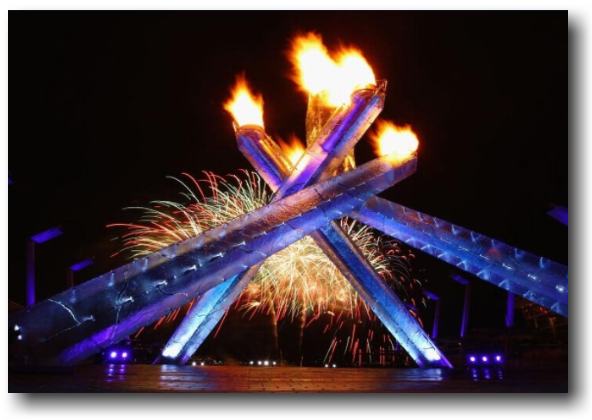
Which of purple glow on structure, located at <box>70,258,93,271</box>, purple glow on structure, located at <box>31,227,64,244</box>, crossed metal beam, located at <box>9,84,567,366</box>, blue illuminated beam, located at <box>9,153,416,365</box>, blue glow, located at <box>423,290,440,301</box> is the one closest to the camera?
blue illuminated beam, located at <box>9,153,416,365</box>

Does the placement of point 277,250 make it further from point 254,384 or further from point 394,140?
point 394,140

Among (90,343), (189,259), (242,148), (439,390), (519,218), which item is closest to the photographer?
(439,390)

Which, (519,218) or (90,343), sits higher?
(519,218)

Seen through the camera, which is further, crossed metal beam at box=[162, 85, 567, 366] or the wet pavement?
crossed metal beam at box=[162, 85, 567, 366]

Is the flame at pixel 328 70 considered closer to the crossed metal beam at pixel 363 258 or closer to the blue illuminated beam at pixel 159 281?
the crossed metal beam at pixel 363 258

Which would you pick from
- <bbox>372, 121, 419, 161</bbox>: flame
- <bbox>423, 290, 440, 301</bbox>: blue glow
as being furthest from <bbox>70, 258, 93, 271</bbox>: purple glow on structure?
<bbox>423, 290, 440, 301</bbox>: blue glow

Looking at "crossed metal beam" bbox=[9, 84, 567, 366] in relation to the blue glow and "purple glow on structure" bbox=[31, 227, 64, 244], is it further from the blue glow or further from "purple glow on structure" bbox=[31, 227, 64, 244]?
the blue glow

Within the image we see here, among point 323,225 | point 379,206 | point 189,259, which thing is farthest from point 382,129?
point 189,259

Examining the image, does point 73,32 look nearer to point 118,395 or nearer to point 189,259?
point 189,259
